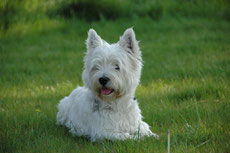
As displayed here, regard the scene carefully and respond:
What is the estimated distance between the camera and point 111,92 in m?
5.05

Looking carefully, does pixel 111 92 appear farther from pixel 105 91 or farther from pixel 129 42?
pixel 129 42

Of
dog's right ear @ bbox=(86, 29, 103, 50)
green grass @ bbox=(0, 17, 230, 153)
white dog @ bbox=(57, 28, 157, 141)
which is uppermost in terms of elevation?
dog's right ear @ bbox=(86, 29, 103, 50)

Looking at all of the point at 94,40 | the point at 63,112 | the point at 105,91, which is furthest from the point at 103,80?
the point at 63,112

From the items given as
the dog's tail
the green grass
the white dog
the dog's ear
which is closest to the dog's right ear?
the white dog

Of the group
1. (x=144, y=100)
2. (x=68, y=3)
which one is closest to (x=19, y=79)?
(x=144, y=100)

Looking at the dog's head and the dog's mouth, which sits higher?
the dog's head

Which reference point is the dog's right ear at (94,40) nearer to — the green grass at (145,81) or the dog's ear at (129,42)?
the dog's ear at (129,42)

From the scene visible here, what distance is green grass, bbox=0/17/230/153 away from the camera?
15.3 ft

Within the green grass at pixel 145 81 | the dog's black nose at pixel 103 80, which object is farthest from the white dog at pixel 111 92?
the green grass at pixel 145 81

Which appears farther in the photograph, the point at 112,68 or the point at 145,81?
the point at 145,81

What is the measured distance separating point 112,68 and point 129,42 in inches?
22.8

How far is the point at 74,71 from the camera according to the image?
371 inches

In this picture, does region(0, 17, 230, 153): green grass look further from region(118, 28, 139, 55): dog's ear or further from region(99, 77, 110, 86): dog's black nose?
region(118, 28, 139, 55): dog's ear

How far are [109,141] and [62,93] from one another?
3.01m
